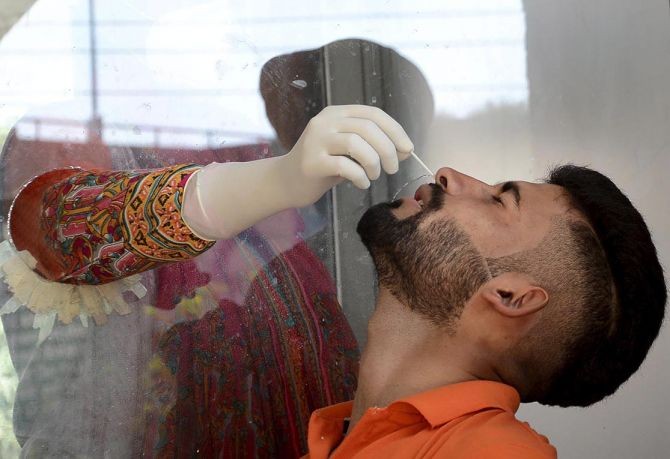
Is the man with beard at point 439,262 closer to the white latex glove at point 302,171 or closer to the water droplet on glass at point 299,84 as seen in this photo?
the white latex glove at point 302,171

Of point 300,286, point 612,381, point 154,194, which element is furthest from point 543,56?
point 154,194

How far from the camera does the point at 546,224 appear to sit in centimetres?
122

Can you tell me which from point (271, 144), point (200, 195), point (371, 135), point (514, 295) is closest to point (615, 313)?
point (514, 295)

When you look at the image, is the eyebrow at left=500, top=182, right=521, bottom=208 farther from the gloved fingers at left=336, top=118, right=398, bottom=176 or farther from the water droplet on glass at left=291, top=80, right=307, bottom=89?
the water droplet on glass at left=291, top=80, right=307, bottom=89

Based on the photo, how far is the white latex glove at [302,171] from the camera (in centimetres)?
111

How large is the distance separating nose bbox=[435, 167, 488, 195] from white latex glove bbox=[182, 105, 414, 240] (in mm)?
117

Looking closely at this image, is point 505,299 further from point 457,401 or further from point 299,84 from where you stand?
point 299,84

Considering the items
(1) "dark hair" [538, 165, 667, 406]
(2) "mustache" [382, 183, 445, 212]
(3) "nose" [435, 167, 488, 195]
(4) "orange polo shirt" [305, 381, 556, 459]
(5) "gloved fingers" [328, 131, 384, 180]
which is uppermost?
(5) "gloved fingers" [328, 131, 384, 180]

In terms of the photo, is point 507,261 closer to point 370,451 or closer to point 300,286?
point 370,451

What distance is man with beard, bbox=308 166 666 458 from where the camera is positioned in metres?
1.19

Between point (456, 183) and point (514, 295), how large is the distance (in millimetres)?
185

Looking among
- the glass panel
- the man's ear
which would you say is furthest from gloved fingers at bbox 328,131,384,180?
the glass panel

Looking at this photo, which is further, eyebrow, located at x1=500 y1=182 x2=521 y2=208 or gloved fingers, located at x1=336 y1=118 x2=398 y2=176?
eyebrow, located at x1=500 y1=182 x2=521 y2=208

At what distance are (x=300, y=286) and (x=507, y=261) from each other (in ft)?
1.62
